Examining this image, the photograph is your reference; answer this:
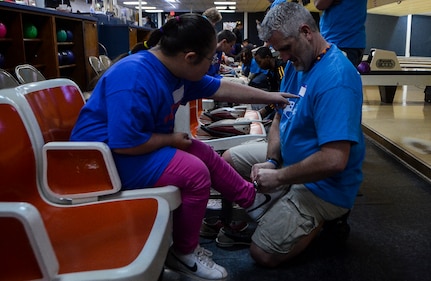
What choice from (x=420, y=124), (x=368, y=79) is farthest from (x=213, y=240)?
(x=368, y=79)

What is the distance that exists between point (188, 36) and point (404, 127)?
151 inches

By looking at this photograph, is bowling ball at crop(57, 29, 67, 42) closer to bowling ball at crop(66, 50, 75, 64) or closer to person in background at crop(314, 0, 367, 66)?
bowling ball at crop(66, 50, 75, 64)

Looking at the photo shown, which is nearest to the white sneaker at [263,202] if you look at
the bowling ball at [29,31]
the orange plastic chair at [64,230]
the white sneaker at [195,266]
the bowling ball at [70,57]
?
the white sneaker at [195,266]

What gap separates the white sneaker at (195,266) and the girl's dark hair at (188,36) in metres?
0.72

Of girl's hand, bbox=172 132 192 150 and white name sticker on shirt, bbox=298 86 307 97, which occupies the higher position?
white name sticker on shirt, bbox=298 86 307 97

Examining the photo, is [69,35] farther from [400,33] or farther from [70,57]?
[400,33]

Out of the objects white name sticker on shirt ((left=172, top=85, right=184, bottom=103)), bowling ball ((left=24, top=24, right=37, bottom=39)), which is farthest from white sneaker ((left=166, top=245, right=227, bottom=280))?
bowling ball ((left=24, top=24, right=37, bottom=39))

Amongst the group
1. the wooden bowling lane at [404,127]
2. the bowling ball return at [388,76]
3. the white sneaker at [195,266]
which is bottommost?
the wooden bowling lane at [404,127]

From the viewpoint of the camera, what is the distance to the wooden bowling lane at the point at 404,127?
3.43 metres

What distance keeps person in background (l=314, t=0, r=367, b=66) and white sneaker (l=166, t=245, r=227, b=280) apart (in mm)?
1929

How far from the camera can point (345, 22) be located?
9.14 ft

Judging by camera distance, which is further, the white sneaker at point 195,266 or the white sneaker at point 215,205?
the white sneaker at point 215,205

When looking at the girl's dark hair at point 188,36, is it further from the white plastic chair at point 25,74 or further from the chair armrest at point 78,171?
the white plastic chair at point 25,74

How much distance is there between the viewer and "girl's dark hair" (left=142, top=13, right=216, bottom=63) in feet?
4.56
